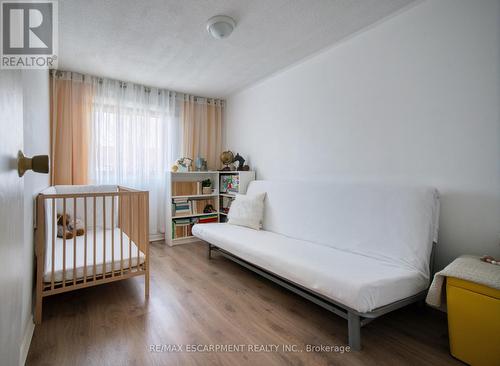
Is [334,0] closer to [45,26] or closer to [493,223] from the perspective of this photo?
[493,223]

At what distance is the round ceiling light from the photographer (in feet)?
7.16

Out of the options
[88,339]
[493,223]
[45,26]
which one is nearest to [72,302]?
[88,339]

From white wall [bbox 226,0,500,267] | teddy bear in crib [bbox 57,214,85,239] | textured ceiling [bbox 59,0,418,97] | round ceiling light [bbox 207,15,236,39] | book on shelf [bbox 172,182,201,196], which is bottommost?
teddy bear in crib [bbox 57,214,85,239]

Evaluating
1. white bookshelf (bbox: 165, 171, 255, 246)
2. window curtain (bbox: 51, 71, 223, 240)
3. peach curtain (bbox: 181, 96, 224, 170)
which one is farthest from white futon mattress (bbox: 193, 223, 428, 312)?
peach curtain (bbox: 181, 96, 224, 170)

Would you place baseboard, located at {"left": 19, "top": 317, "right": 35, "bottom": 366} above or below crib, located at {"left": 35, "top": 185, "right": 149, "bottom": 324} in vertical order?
below

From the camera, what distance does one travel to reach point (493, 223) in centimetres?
170

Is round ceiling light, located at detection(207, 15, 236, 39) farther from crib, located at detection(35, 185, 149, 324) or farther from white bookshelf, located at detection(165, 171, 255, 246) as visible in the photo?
white bookshelf, located at detection(165, 171, 255, 246)

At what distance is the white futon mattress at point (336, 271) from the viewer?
59.0 inches

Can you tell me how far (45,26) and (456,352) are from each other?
3875 mm

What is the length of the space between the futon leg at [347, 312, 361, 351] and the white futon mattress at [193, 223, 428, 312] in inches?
4.4

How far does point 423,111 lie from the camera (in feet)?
6.62

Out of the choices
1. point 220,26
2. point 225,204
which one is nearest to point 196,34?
point 220,26

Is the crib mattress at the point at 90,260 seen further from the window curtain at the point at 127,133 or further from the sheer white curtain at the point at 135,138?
the sheer white curtain at the point at 135,138

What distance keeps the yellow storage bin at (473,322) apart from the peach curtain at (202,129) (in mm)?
3670
